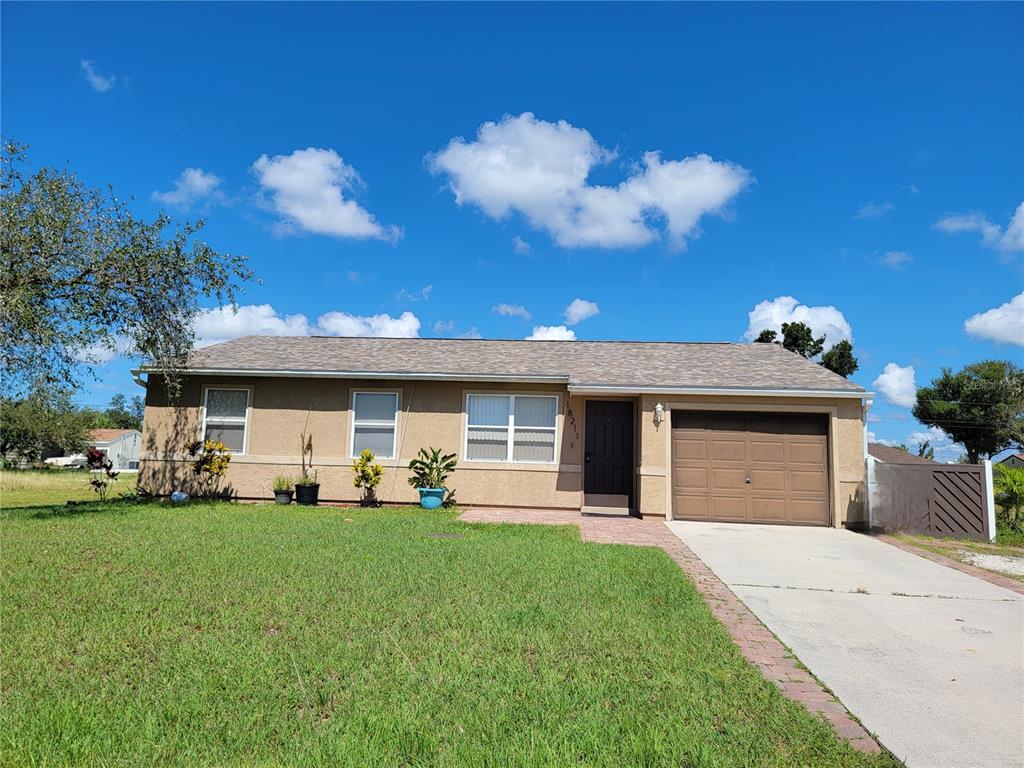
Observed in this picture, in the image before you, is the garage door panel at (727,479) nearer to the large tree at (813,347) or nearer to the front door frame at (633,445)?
the front door frame at (633,445)

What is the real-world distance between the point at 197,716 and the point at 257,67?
39.9ft

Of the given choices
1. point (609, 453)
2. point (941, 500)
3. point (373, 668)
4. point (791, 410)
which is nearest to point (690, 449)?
point (609, 453)

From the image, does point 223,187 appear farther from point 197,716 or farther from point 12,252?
point 197,716

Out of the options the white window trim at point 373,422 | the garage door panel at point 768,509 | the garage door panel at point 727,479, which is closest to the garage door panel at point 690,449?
the garage door panel at point 727,479

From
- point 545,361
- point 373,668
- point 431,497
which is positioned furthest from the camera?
point 545,361

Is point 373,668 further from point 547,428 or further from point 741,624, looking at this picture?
point 547,428

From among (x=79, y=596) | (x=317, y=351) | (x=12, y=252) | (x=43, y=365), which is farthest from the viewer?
(x=317, y=351)

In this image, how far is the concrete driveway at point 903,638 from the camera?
317 centimetres

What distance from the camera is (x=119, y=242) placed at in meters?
11.0

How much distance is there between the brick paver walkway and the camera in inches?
130

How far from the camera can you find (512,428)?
44.1ft

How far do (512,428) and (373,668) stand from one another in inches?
390

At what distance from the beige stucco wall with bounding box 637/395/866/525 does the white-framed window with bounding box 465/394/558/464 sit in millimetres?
2151

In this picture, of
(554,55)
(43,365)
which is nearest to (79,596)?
(43,365)
